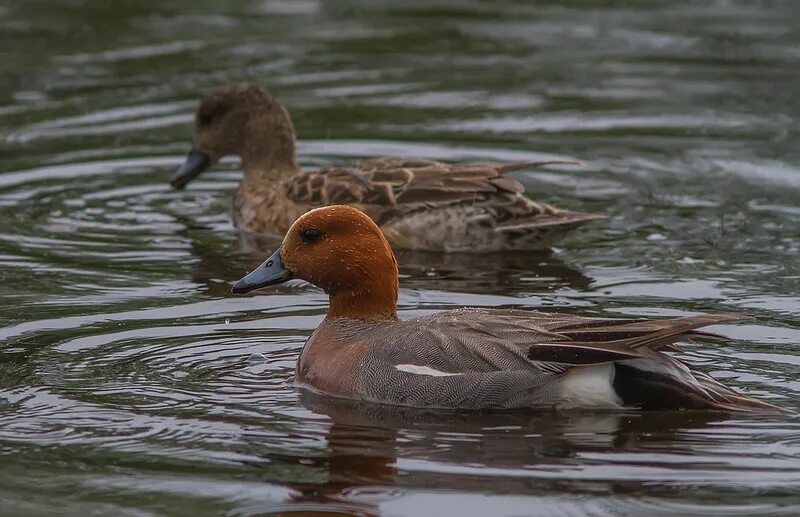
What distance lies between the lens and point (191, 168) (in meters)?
12.8

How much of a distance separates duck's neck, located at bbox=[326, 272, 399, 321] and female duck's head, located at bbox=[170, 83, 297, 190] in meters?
4.48

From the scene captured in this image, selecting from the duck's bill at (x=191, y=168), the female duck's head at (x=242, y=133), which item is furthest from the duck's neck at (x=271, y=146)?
the duck's bill at (x=191, y=168)

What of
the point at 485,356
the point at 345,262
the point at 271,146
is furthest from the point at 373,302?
the point at 271,146

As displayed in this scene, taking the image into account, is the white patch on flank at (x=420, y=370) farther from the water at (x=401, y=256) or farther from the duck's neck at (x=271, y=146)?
the duck's neck at (x=271, y=146)

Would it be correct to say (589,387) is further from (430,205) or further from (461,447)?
(430,205)

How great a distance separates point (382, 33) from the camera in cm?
1783

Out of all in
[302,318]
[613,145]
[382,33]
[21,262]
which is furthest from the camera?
[382,33]

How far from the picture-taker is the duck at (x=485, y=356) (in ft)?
24.5

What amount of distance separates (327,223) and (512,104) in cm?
743

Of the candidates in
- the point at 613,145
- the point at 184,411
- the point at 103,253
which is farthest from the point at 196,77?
the point at 184,411

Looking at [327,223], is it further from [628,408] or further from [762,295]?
[762,295]

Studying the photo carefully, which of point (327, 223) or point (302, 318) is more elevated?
point (327, 223)

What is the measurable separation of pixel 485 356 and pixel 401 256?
3691 mm

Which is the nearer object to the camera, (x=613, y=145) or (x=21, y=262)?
(x=21, y=262)
